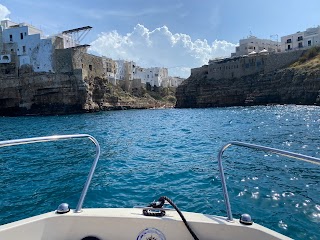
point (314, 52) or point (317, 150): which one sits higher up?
point (314, 52)

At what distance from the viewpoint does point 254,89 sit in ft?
218

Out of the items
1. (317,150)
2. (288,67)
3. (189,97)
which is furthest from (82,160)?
(189,97)

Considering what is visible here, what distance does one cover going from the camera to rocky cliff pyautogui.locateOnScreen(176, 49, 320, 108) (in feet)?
173

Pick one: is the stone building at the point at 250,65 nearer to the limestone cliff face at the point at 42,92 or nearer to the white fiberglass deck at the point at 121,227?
the limestone cliff face at the point at 42,92

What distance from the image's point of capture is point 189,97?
265 ft

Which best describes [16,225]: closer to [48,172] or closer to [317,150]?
[48,172]

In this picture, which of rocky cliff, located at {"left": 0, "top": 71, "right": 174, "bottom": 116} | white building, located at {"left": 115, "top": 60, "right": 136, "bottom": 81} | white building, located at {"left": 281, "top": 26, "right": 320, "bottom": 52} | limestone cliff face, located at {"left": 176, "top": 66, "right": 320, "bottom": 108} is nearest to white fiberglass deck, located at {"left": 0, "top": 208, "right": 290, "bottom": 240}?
limestone cliff face, located at {"left": 176, "top": 66, "right": 320, "bottom": 108}

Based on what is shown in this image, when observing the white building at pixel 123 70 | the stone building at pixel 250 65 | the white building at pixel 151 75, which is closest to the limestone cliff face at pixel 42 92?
the stone building at pixel 250 65

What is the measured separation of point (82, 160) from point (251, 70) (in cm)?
6624

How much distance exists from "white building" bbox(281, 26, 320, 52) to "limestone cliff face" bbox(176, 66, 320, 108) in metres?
15.4

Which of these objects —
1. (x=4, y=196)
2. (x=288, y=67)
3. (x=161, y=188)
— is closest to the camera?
(x=4, y=196)

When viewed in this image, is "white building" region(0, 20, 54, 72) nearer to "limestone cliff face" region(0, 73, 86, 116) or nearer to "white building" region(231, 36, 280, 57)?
"limestone cliff face" region(0, 73, 86, 116)

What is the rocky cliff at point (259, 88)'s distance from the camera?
52750mm

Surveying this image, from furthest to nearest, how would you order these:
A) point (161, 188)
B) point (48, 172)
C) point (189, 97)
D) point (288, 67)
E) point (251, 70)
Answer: point (189, 97), point (251, 70), point (288, 67), point (48, 172), point (161, 188)
